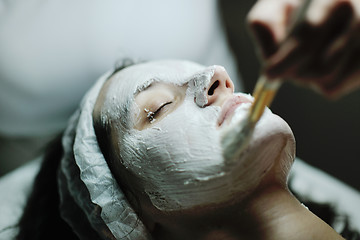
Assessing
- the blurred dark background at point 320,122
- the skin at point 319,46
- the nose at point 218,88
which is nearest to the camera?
the skin at point 319,46

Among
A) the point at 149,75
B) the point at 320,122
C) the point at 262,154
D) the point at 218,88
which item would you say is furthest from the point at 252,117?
the point at 320,122

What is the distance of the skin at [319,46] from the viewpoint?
17.6 inches

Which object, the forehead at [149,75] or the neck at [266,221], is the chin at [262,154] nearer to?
the neck at [266,221]

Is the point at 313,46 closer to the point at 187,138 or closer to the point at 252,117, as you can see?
the point at 252,117

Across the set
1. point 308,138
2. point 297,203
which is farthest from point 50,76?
point 308,138

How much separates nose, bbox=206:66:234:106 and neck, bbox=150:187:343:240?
0.22 metres

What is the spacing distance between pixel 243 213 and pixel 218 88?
A: 0.28m

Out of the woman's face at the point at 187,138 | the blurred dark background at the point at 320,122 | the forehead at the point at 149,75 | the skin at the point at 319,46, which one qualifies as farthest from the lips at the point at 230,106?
the blurred dark background at the point at 320,122

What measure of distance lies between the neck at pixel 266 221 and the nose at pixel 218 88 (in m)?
0.22

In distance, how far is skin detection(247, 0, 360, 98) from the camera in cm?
45

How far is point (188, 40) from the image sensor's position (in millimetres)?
1388

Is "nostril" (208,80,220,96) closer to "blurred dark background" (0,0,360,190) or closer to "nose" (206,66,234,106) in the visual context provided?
"nose" (206,66,234,106)

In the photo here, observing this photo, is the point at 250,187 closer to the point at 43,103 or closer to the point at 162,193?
the point at 162,193

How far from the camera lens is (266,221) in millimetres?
766
